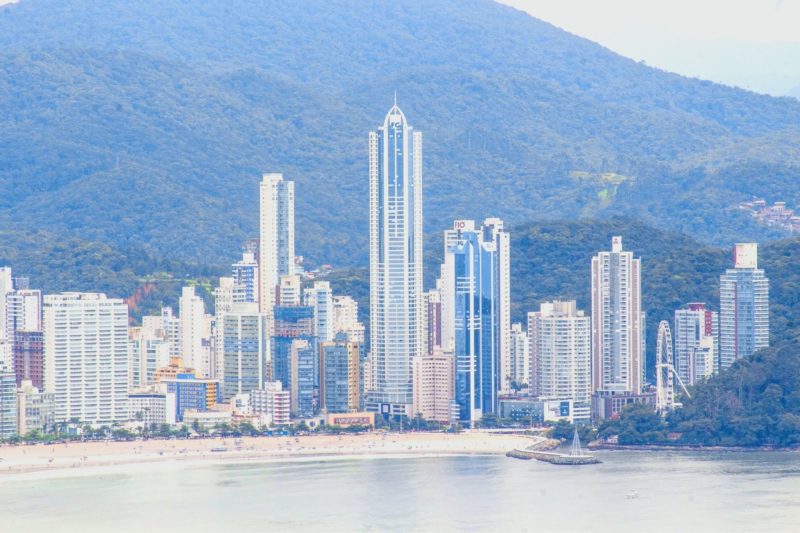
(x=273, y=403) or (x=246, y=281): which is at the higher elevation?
(x=246, y=281)

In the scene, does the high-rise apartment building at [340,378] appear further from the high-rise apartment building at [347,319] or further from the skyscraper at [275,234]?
the skyscraper at [275,234]

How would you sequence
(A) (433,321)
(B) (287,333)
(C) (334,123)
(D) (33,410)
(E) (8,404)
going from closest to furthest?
1. (E) (8,404)
2. (D) (33,410)
3. (B) (287,333)
4. (A) (433,321)
5. (C) (334,123)

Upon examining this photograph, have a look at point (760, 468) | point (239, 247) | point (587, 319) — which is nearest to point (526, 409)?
point (587, 319)

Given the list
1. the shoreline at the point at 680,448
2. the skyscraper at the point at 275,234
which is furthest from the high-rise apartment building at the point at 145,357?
the shoreline at the point at 680,448

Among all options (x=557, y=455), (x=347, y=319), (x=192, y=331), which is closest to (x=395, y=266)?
(x=347, y=319)

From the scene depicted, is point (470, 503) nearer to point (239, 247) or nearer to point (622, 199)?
point (239, 247)

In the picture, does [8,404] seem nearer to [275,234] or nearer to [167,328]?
[167,328]
